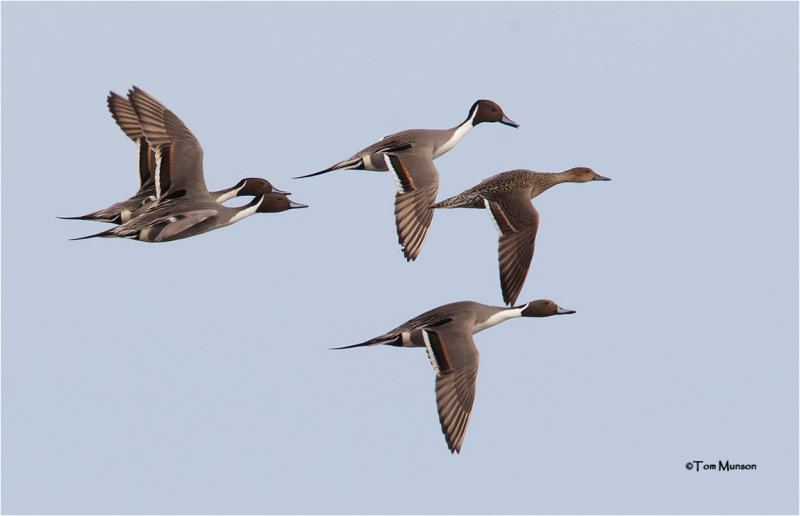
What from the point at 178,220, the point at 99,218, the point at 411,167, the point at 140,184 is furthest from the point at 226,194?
the point at 411,167

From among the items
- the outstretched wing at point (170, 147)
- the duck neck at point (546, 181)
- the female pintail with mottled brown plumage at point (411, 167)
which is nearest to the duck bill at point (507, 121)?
the female pintail with mottled brown plumage at point (411, 167)

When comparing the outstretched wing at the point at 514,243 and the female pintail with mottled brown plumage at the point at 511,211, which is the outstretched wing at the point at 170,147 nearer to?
the female pintail with mottled brown plumage at the point at 511,211

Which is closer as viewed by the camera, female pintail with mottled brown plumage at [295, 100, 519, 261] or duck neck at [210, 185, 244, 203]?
female pintail with mottled brown plumage at [295, 100, 519, 261]

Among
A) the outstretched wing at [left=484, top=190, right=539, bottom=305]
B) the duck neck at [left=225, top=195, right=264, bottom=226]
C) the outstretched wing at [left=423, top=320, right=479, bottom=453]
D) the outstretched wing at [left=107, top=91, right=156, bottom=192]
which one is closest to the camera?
the outstretched wing at [left=423, top=320, right=479, bottom=453]

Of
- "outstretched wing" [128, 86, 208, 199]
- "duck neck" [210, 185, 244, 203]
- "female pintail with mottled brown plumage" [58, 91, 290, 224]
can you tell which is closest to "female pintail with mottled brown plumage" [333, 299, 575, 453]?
"outstretched wing" [128, 86, 208, 199]

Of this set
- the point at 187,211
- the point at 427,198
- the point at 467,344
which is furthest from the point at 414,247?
the point at 187,211

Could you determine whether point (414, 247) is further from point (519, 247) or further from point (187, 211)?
point (187, 211)

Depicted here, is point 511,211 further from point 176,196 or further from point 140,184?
point 140,184

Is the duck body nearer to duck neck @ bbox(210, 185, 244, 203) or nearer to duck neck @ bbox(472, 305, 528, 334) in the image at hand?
duck neck @ bbox(210, 185, 244, 203)

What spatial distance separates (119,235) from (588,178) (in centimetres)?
450

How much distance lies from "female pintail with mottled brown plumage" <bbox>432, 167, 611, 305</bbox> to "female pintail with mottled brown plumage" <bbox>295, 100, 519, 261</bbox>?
204mm

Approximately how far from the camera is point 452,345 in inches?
396

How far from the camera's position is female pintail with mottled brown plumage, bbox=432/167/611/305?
10.7 metres

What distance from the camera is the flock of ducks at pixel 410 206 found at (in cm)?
1005
